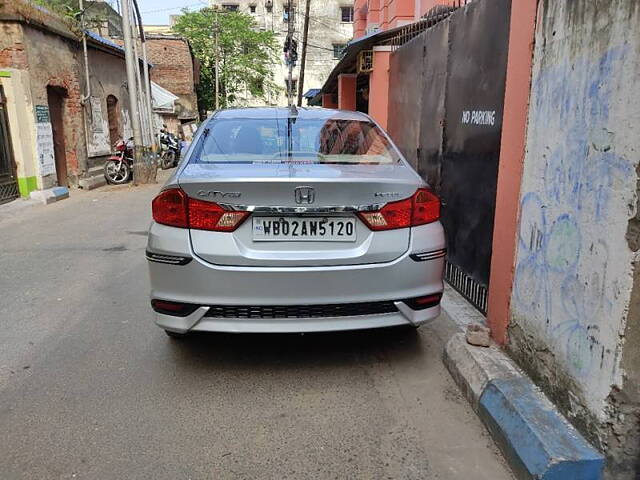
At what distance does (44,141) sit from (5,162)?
1.20 metres

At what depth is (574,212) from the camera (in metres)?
2.42

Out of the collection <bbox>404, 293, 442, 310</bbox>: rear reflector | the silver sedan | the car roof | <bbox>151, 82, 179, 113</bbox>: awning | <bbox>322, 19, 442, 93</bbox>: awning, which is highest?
<bbox>322, 19, 442, 93</bbox>: awning

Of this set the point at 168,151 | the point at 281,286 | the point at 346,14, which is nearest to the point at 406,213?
the point at 281,286

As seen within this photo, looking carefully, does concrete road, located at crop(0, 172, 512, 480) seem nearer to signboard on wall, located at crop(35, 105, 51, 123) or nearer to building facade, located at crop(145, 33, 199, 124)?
signboard on wall, located at crop(35, 105, 51, 123)

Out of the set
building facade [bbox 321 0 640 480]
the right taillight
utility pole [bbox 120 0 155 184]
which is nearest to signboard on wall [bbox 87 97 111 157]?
utility pole [bbox 120 0 155 184]

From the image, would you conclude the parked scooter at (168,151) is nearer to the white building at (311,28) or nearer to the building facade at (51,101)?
the building facade at (51,101)

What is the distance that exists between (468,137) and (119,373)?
317 centimetres

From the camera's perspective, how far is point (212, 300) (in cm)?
297

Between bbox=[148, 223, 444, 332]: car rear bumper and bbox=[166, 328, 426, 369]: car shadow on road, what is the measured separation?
1.83 ft

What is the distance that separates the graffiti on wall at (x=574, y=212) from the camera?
6.98 feet

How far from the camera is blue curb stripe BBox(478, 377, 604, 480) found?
2.15m

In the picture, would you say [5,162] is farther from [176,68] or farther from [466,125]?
[176,68]

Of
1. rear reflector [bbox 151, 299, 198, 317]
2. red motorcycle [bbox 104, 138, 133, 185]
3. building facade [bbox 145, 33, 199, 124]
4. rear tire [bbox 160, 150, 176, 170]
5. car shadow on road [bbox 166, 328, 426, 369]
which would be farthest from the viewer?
building facade [bbox 145, 33, 199, 124]

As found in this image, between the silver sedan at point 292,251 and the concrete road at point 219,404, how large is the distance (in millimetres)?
430
